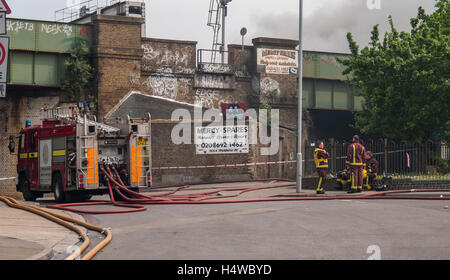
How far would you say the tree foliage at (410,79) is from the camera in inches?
1162

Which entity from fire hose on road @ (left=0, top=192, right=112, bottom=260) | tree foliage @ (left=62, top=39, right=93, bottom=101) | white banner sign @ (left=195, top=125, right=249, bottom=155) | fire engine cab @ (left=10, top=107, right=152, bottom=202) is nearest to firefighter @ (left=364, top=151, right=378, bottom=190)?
fire engine cab @ (left=10, top=107, right=152, bottom=202)

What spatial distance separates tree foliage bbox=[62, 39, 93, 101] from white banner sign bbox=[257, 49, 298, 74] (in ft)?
32.8

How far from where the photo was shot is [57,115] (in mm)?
22844

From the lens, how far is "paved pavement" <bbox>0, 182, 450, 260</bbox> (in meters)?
10.2

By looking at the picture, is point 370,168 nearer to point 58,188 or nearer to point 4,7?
point 58,188

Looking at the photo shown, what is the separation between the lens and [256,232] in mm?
12875

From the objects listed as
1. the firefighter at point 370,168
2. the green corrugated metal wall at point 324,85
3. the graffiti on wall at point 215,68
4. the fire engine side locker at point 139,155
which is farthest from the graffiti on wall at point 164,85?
the firefighter at point 370,168

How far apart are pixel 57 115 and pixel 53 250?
42.0 ft

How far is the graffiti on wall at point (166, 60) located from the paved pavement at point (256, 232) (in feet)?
63.1

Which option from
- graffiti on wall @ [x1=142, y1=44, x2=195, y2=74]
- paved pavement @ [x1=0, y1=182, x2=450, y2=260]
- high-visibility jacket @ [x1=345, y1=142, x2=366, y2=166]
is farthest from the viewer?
graffiti on wall @ [x1=142, y1=44, x2=195, y2=74]

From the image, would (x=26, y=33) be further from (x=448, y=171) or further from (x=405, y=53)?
(x=448, y=171)

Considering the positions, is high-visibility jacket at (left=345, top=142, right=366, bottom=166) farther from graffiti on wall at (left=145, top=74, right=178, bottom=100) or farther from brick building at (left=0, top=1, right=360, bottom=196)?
graffiti on wall at (left=145, top=74, right=178, bottom=100)
